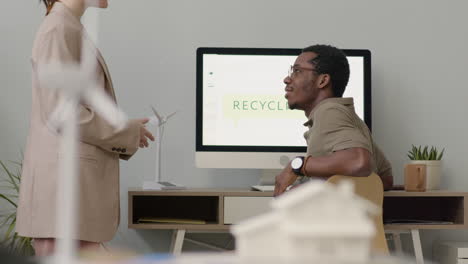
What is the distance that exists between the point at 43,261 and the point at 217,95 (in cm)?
256

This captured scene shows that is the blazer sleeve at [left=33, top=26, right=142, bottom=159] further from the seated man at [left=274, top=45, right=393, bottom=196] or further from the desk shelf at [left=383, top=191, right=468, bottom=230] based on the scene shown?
the desk shelf at [left=383, top=191, right=468, bottom=230]

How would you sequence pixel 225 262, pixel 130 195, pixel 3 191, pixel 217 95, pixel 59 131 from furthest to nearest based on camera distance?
1. pixel 3 191
2. pixel 217 95
3. pixel 130 195
4. pixel 59 131
5. pixel 225 262

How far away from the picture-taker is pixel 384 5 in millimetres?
3580

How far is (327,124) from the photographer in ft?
7.00

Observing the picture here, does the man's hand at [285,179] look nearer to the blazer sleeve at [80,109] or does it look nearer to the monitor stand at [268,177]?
the blazer sleeve at [80,109]

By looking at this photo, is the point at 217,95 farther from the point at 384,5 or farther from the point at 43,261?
the point at 43,261

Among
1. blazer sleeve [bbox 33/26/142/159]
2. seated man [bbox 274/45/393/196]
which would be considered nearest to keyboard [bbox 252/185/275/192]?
seated man [bbox 274/45/393/196]

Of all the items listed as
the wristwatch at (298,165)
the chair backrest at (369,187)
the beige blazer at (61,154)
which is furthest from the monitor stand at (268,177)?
the chair backrest at (369,187)

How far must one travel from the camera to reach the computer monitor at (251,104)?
10.4 feet

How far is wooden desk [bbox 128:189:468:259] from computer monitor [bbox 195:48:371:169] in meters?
0.22

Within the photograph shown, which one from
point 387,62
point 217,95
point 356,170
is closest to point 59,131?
point 356,170

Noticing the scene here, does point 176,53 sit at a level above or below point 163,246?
above

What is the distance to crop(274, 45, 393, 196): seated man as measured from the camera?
206 cm

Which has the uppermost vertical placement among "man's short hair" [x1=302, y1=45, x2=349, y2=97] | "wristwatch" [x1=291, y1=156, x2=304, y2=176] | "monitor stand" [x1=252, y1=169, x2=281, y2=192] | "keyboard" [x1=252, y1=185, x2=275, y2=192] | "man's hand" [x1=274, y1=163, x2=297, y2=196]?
"man's short hair" [x1=302, y1=45, x2=349, y2=97]
